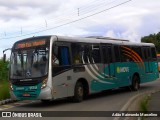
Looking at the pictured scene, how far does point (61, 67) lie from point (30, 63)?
128 centimetres

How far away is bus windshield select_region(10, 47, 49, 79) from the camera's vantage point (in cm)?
1527

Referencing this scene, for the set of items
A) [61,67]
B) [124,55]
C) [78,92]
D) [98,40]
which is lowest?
[78,92]

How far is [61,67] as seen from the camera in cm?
1579

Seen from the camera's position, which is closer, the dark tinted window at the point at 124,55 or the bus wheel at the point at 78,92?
the bus wheel at the point at 78,92

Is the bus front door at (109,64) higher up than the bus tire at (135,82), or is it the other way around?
the bus front door at (109,64)

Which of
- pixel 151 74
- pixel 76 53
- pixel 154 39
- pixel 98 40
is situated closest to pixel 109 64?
pixel 98 40

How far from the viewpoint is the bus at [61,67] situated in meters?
15.2

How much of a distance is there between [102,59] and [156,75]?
7.62 metres

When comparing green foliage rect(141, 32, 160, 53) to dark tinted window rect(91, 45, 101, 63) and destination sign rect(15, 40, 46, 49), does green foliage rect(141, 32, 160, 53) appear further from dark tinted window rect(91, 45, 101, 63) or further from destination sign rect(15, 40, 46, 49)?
destination sign rect(15, 40, 46, 49)

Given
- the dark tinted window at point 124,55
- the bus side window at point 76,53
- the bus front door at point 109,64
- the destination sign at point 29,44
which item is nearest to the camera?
the destination sign at point 29,44

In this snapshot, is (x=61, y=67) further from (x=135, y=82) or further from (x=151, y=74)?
(x=151, y=74)

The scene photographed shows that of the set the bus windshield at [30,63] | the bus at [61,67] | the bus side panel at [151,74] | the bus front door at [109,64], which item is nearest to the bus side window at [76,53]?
the bus at [61,67]

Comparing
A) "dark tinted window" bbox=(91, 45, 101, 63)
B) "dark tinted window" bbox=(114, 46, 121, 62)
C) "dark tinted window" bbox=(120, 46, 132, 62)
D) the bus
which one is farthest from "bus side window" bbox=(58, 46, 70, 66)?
"dark tinted window" bbox=(120, 46, 132, 62)

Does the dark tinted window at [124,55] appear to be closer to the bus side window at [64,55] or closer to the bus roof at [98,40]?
the bus roof at [98,40]
